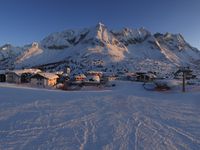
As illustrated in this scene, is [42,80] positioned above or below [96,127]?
above

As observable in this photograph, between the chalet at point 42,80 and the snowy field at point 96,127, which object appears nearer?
the snowy field at point 96,127

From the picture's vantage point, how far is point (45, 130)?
35.7ft

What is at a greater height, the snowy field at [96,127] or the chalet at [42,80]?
the chalet at [42,80]

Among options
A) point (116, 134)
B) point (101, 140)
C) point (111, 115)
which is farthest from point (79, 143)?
point (111, 115)

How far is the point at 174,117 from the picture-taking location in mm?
14133

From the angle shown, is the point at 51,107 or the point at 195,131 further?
the point at 51,107

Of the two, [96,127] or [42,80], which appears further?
[42,80]

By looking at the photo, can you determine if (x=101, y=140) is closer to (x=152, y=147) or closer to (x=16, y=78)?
(x=152, y=147)

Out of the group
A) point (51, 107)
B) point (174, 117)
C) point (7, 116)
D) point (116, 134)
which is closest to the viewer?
point (116, 134)

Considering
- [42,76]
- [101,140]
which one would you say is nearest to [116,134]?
[101,140]

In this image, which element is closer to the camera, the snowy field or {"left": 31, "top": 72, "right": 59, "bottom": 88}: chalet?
the snowy field

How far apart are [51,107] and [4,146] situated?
24.6 ft

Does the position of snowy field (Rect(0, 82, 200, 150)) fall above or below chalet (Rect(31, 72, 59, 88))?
Answer: below

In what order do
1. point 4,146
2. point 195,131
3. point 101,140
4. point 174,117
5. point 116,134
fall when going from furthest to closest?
point 174,117 < point 195,131 < point 116,134 < point 101,140 < point 4,146
